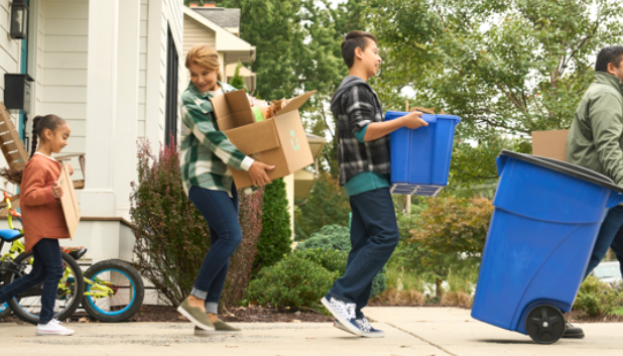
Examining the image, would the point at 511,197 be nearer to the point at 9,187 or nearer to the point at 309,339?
the point at 309,339

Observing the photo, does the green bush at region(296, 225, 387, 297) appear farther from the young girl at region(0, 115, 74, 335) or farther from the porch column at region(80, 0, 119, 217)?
the young girl at region(0, 115, 74, 335)

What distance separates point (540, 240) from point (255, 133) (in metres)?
1.70

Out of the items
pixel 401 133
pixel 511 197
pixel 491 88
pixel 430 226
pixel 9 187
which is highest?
pixel 491 88

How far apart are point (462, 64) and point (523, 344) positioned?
787cm

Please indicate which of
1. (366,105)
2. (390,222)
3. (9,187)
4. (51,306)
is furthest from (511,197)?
(9,187)

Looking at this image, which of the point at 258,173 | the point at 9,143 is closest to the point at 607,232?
the point at 258,173

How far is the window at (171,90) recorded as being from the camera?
1022 centimetres

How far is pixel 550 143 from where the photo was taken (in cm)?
421

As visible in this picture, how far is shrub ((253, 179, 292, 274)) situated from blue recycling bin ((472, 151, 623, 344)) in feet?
19.8

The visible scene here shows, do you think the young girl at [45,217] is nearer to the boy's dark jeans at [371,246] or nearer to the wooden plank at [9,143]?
the boy's dark jeans at [371,246]

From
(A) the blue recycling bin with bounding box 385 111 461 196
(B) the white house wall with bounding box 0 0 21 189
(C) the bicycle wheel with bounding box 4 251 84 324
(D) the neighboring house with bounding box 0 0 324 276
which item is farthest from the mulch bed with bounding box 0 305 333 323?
(A) the blue recycling bin with bounding box 385 111 461 196

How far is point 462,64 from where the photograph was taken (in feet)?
35.8

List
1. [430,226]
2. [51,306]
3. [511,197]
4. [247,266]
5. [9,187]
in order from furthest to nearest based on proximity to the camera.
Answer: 1. [430,226]
2. [9,187]
3. [247,266]
4. [51,306]
5. [511,197]

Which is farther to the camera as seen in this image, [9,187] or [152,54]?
[152,54]
